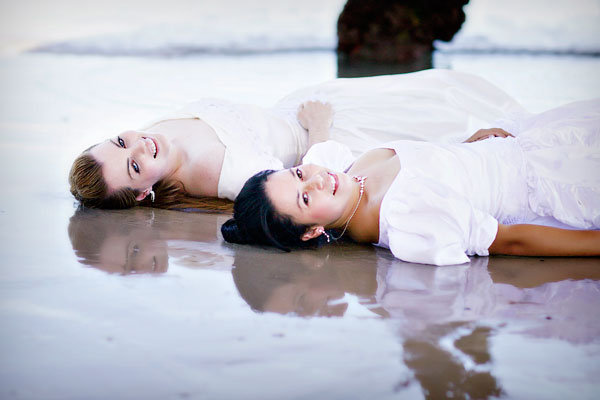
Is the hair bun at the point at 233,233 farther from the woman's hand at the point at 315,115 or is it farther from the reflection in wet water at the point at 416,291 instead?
the woman's hand at the point at 315,115

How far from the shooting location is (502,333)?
1821 millimetres

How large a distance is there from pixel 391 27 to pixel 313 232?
794 centimetres

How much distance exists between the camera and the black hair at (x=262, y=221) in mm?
2434

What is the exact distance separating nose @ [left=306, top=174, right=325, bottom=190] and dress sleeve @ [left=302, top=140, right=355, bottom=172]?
0.66m

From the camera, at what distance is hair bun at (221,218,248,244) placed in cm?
258

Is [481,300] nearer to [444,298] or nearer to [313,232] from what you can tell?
[444,298]

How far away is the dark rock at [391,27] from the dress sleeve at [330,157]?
689 cm

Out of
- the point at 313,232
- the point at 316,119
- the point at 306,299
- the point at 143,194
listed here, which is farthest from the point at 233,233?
the point at 316,119

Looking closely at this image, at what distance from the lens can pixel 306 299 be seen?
2.06 metres

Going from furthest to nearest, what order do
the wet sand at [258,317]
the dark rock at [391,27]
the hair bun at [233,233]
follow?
the dark rock at [391,27] → the hair bun at [233,233] → the wet sand at [258,317]

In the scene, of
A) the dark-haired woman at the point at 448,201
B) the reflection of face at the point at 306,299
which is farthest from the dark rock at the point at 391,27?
the reflection of face at the point at 306,299

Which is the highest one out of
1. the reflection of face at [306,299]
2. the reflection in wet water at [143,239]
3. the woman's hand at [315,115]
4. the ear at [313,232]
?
the woman's hand at [315,115]

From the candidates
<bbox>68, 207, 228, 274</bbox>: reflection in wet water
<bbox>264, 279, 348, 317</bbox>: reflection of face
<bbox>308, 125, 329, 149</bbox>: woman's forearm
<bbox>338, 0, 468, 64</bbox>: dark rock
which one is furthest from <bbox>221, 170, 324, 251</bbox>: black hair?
<bbox>338, 0, 468, 64</bbox>: dark rock

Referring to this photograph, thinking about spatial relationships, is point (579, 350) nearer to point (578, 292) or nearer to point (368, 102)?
point (578, 292)
